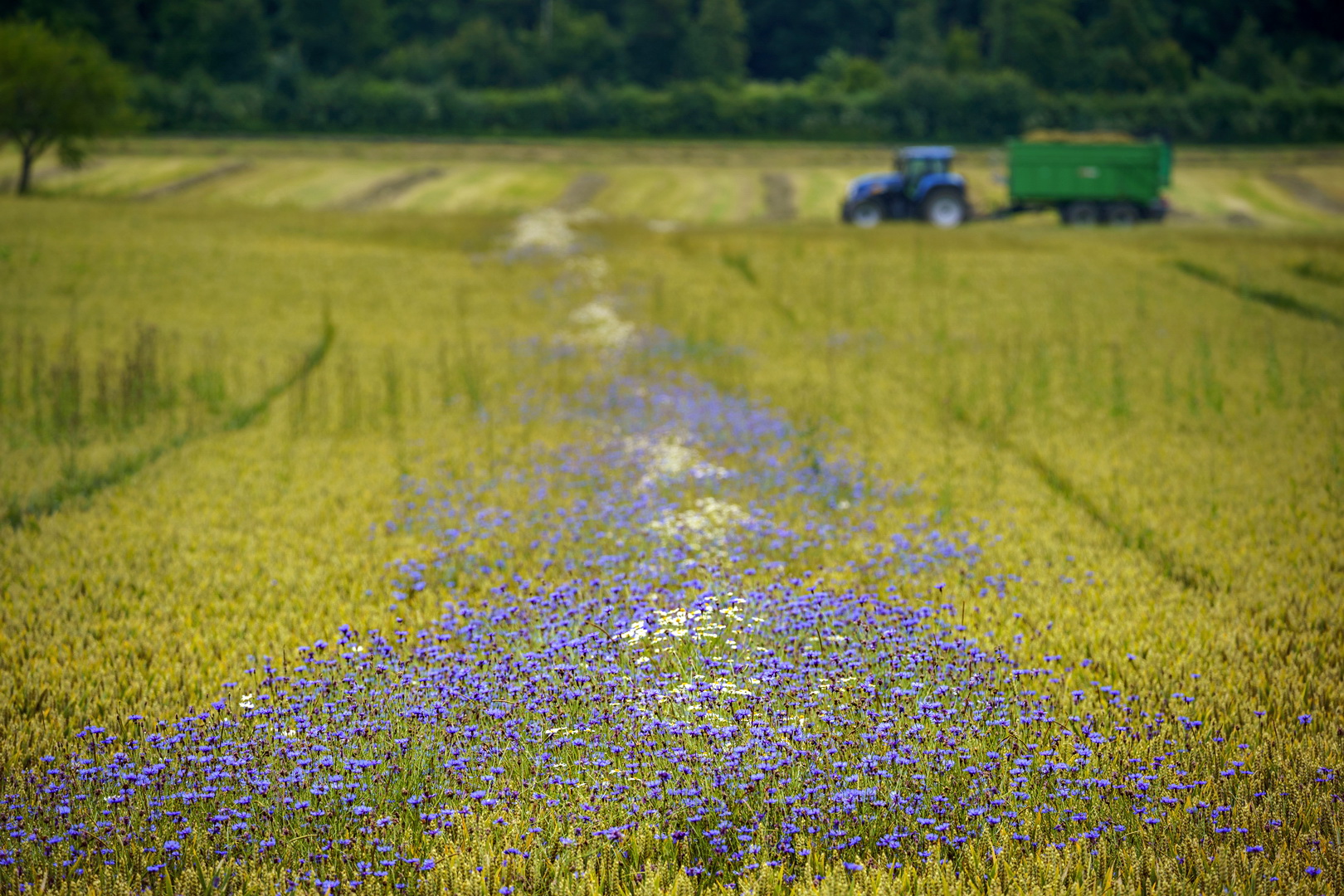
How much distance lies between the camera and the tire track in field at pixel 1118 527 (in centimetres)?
752

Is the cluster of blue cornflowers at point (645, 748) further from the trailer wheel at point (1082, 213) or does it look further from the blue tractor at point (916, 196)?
the trailer wheel at point (1082, 213)

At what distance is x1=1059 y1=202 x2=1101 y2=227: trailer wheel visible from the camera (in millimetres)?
38000

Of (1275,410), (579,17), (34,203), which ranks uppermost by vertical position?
(579,17)

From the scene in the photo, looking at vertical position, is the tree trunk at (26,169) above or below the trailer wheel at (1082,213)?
above

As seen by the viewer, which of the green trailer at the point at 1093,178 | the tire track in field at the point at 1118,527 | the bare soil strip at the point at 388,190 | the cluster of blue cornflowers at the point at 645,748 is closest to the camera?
the cluster of blue cornflowers at the point at 645,748

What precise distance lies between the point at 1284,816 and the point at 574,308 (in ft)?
60.4

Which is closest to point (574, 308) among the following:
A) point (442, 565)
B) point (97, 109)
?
point (442, 565)

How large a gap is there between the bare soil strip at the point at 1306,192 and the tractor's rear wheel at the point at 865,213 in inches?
816

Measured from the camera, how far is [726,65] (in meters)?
87.5

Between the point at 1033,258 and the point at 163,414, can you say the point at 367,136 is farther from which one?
the point at 163,414

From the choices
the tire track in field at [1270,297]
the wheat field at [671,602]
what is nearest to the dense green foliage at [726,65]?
the tire track in field at [1270,297]

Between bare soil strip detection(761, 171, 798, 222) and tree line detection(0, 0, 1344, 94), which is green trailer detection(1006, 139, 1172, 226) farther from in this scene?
tree line detection(0, 0, 1344, 94)

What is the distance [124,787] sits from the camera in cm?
473

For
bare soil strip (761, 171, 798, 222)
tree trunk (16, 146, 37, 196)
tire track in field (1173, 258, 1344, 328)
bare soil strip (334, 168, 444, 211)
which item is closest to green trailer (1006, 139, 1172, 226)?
bare soil strip (761, 171, 798, 222)
